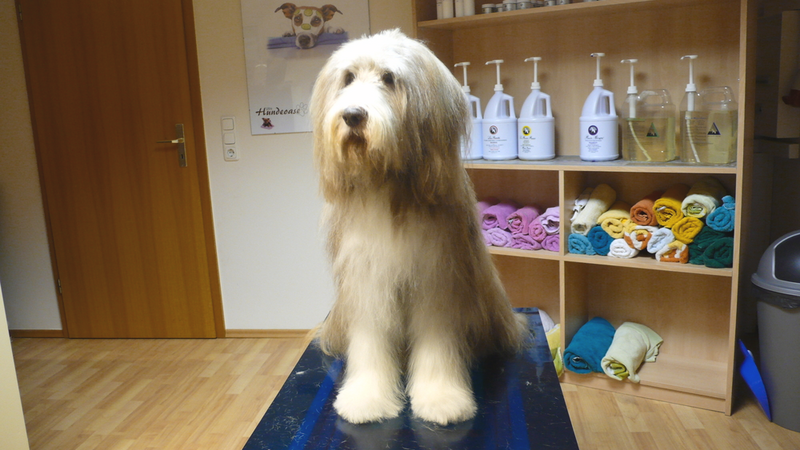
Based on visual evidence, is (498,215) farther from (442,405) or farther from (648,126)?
(442,405)

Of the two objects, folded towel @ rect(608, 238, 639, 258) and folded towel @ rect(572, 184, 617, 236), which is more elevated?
folded towel @ rect(572, 184, 617, 236)

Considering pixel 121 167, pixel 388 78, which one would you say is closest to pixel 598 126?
pixel 388 78

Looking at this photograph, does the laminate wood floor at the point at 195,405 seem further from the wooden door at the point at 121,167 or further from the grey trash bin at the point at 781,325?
the wooden door at the point at 121,167

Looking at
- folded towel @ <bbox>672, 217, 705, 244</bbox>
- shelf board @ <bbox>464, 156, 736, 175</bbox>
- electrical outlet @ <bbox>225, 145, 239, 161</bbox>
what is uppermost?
electrical outlet @ <bbox>225, 145, 239, 161</bbox>

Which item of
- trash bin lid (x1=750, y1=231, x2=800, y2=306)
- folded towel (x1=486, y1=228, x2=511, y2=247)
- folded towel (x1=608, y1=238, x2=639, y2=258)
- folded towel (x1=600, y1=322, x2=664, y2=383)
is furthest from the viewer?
folded towel (x1=486, y1=228, x2=511, y2=247)

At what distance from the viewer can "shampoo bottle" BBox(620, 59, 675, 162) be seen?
2.40m

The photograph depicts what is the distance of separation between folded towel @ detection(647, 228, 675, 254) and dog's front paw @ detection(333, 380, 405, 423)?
156 centimetres

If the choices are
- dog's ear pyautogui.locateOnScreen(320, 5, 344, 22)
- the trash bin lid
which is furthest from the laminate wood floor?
dog's ear pyautogui.locateOnScreen(320, 5, 344, 22)

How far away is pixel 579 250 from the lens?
2.57 metres

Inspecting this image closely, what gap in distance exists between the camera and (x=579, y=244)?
255 cm

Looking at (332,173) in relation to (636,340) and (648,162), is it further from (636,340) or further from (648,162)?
(636,340)

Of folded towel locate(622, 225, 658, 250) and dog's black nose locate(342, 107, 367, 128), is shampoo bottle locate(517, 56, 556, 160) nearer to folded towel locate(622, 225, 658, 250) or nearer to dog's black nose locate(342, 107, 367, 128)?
folded towel locate(622, 225, 658, 250)

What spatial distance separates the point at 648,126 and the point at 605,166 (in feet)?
0.83

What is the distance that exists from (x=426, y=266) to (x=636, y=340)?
5.99 feet
